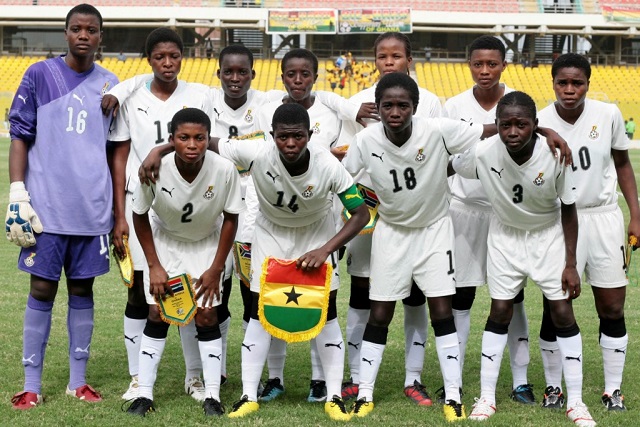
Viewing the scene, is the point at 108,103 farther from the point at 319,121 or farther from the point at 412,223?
the point at 412,223

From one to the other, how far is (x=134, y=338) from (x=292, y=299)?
1079 mm

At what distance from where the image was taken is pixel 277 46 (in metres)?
47.3

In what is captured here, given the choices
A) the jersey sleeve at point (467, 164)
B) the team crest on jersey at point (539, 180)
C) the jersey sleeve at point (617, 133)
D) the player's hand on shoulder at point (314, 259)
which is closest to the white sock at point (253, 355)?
the player's hand on shoulder at point (314, 259)

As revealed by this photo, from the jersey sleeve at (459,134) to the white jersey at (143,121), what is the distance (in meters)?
1.47

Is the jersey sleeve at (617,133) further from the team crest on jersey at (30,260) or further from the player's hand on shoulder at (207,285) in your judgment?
the team crest on jersey at (30,260)

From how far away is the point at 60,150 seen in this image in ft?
16.3

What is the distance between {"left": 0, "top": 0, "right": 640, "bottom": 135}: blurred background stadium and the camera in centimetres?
4250

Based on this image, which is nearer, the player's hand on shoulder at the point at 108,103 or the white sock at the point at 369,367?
the white sock at the point at 369,367

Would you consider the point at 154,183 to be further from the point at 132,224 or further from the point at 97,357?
the point at 97,357

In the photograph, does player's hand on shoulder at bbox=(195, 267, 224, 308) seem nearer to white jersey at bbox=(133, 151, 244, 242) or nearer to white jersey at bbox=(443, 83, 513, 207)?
white jersey at bbox=(133, 151, 244, 242)

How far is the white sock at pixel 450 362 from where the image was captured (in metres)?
4.81

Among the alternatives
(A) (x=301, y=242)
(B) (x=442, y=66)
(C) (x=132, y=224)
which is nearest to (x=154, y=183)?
(C) (x=132, y=224)

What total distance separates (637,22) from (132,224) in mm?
44691

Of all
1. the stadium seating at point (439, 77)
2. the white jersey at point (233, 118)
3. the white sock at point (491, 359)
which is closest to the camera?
the white sock at point (491, 359)
